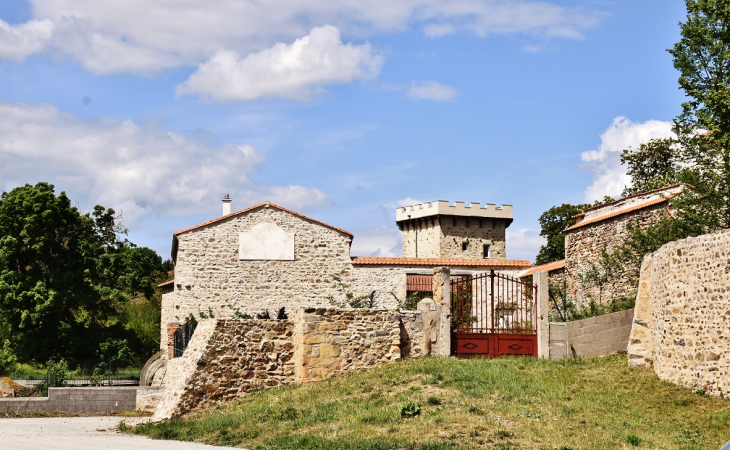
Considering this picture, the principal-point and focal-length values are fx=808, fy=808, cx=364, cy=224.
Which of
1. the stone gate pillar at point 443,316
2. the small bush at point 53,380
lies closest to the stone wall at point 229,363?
the stone gate pillar at point 443,316

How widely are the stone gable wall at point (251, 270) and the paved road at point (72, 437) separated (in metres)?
9.04

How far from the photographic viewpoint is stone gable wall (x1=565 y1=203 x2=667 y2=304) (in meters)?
26.6

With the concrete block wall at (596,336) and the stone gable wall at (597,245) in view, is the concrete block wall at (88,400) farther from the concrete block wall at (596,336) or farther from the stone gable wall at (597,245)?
the stone gable wall at (597,245)

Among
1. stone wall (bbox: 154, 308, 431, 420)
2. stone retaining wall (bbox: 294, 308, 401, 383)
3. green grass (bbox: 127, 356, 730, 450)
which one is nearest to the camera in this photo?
green grass (bbox: 127, 356, 730, 450)

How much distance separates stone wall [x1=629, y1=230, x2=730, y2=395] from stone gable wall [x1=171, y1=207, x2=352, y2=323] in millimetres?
15316

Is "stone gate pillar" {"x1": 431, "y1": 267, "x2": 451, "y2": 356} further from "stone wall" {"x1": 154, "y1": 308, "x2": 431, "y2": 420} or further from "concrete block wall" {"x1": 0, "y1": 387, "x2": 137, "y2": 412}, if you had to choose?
"concrete block wall" {"x1": 0, "y1": 387, "x2": 137, "y2": 412}

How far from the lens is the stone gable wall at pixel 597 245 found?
26625 millimetres

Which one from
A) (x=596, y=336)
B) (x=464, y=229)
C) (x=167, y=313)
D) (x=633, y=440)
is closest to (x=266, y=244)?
(x=167, y=313)

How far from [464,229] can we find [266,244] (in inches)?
867

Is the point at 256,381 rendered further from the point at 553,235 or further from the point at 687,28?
the point at 553,235

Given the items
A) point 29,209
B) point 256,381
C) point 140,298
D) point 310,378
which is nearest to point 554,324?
point 310,378

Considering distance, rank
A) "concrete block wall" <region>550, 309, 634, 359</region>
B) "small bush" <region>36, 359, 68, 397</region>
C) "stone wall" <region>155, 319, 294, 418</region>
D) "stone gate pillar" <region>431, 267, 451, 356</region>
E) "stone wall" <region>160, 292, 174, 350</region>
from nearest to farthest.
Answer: "stone wall" <region>155, 319, 294, 418</region>, "concrete block wall" <region>550, 309, 634, 359</region>, "stone gate pillar" <region>431, 267, 451, 356</region>, "small bush" <region>36, 359, 68, 397</region>, "stone wall" <region>160, 292, 174, 350</region>

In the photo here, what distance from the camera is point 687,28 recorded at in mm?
23031

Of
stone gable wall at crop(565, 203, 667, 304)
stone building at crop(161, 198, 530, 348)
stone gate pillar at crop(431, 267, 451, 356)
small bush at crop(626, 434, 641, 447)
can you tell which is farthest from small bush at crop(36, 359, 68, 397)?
small bush at crop(626, 434, 641, 447)
